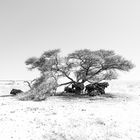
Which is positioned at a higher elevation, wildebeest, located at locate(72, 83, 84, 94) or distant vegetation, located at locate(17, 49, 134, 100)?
distant vegetation, located at locate(17, 49, 134, 100)

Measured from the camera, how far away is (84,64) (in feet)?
91.9

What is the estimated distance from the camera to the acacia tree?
1049 inches

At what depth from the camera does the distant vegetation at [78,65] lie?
25.8 metres

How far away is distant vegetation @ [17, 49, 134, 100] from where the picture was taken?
2580cm

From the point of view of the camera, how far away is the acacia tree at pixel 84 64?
2666 cm

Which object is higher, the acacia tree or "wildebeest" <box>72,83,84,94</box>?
the acacia tree

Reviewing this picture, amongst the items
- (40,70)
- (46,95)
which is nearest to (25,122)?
(46,95)

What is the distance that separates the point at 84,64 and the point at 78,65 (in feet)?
3.72

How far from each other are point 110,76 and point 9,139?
74.2 feet

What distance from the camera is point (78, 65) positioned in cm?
2845

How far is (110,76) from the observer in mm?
28578

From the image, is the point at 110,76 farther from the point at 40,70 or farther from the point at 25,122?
the point at 25,122

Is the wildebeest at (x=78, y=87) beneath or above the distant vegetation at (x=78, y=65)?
beneath

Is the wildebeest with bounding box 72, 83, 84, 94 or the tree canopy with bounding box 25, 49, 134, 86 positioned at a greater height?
the tree canopy with bounding box 25, 49, 134, 86
